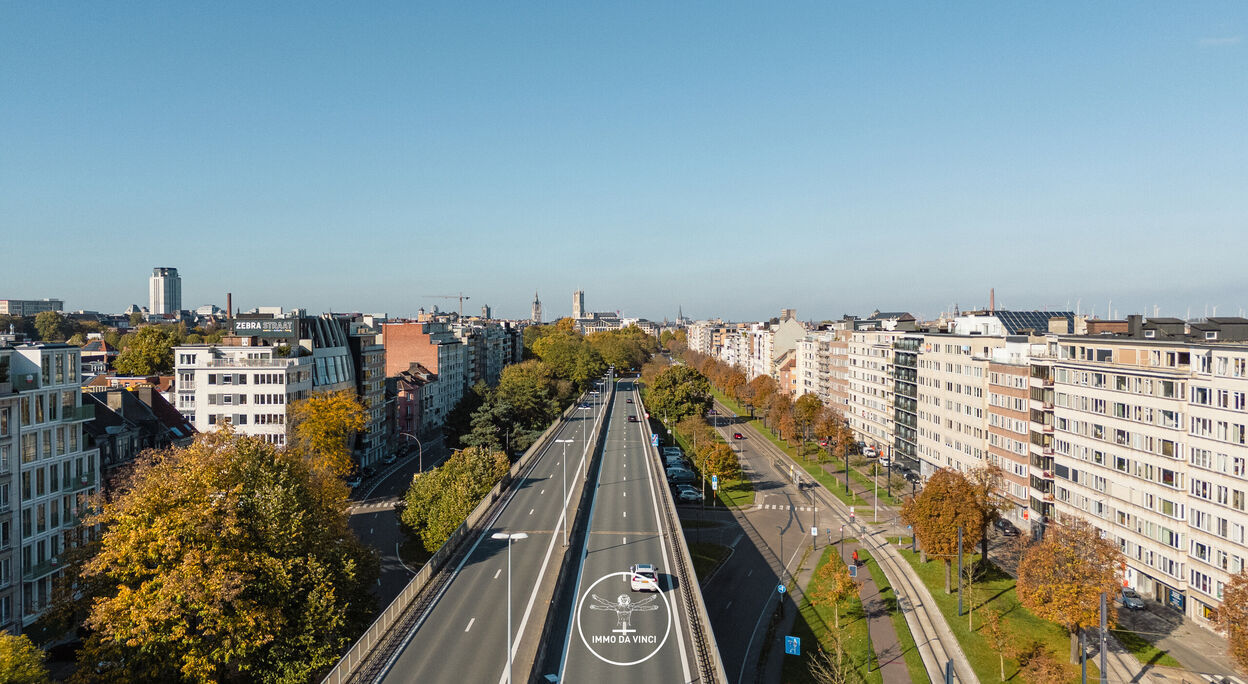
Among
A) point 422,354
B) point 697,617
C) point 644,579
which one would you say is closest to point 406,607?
point 644,579

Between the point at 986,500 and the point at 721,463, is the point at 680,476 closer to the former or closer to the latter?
the point at 721,463

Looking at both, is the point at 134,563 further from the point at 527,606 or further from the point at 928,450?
the point at 928,450

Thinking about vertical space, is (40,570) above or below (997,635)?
above

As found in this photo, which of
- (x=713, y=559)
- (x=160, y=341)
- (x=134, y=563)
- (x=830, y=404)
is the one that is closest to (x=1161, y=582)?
(x=713, y=559)

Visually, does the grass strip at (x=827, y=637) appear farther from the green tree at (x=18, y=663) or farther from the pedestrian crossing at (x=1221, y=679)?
the green tree at (x=18, y=663)

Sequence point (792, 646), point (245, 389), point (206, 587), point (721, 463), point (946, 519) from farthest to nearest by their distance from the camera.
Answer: point (721, 463)
point (245, 389)
point (946, 519)
point (792, 646)
point (206, 587)

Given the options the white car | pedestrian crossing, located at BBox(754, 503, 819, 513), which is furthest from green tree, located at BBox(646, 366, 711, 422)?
the white car

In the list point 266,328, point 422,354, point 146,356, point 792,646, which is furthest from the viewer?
point 422,354
